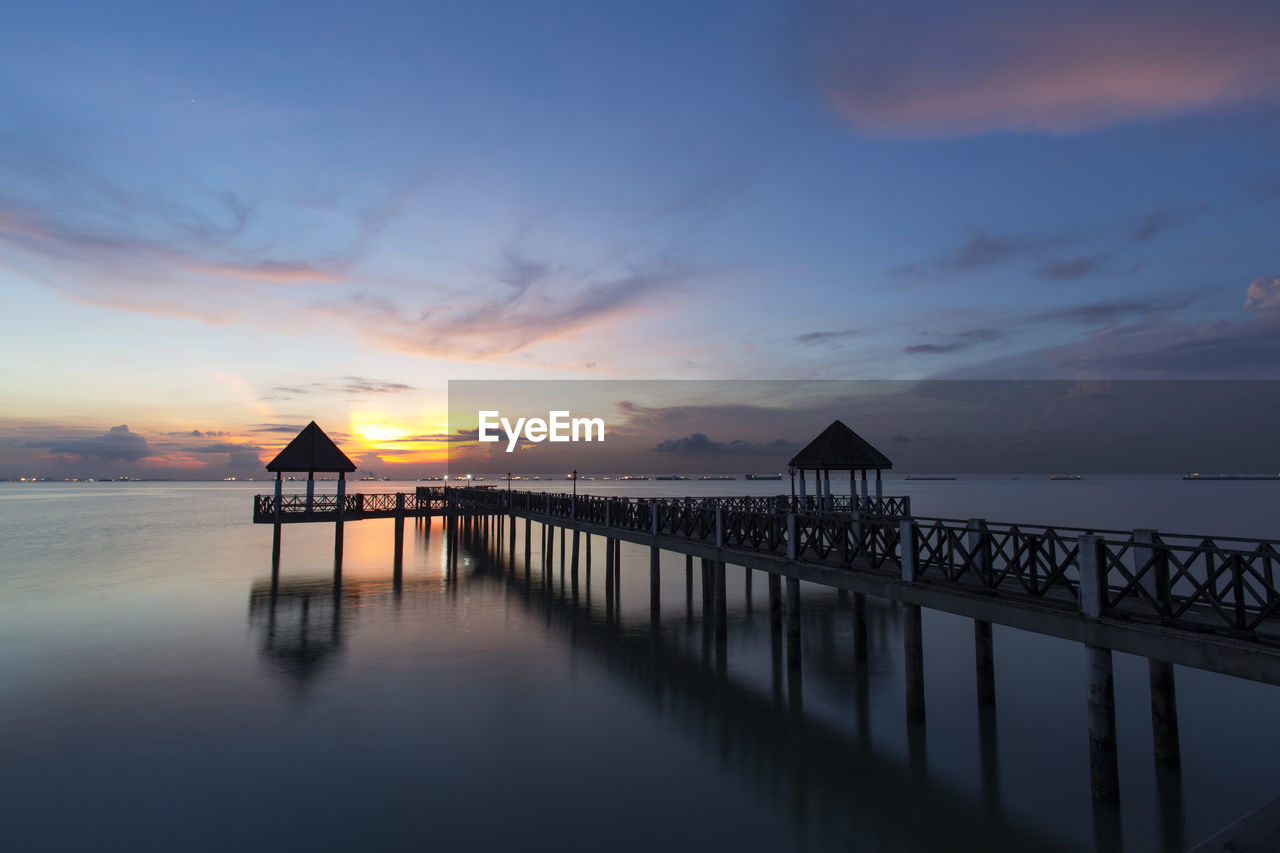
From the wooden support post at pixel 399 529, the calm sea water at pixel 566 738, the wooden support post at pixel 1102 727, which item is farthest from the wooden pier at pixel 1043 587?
the wooden support post at pixel 399 529

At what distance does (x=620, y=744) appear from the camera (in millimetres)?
12789

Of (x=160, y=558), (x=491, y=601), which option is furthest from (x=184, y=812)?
(x=160, y=558)

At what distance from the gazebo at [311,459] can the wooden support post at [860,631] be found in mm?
28853

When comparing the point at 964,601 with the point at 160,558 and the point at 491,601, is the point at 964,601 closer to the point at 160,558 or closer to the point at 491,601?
the point at 491,601

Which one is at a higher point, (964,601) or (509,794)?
(964,601)

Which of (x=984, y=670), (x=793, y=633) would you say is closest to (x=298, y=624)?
(x=793, y=633)

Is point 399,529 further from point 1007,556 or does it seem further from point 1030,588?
point 1030,588

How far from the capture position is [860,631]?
57.4 ft

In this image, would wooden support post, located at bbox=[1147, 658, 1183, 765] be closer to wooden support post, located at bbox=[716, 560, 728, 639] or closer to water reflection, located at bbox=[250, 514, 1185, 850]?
water reflection, located at bbox=[250, 514, 1185, 850]

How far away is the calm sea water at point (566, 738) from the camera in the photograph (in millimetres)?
9672

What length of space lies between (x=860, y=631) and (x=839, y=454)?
9.81 m

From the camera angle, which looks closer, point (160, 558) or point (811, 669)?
point (811, 669)

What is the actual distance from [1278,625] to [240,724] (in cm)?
1747

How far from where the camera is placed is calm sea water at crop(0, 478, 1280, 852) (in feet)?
31.7
